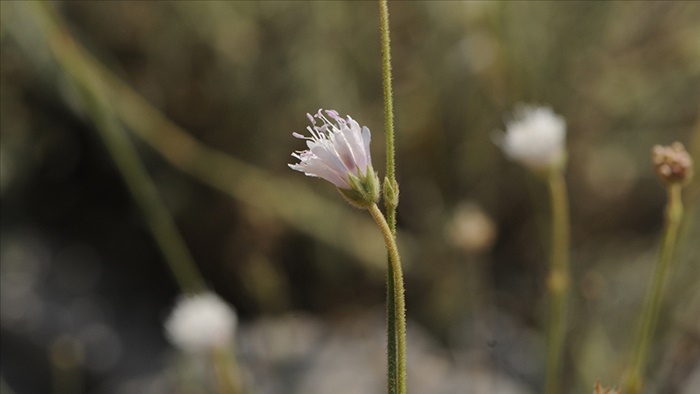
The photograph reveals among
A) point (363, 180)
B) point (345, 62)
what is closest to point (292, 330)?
point (345, 62)

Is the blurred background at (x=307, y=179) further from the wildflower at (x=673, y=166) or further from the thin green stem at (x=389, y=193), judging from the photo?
the thin green stem at (x=389, y=193)

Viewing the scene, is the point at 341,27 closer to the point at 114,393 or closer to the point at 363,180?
the point at 114,393

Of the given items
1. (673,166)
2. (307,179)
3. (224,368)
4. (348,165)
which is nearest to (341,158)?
(348,165)

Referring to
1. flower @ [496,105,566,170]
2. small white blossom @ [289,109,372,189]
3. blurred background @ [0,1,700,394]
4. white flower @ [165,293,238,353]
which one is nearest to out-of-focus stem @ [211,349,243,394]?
white flower @ [165,293,238,353]

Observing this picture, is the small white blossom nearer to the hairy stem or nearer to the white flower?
the hairy stem

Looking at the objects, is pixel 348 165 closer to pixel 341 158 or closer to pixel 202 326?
pixel 341 158

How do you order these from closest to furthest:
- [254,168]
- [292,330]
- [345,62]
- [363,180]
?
[363,180] → [292,330] → [254,168] → [345,62]
